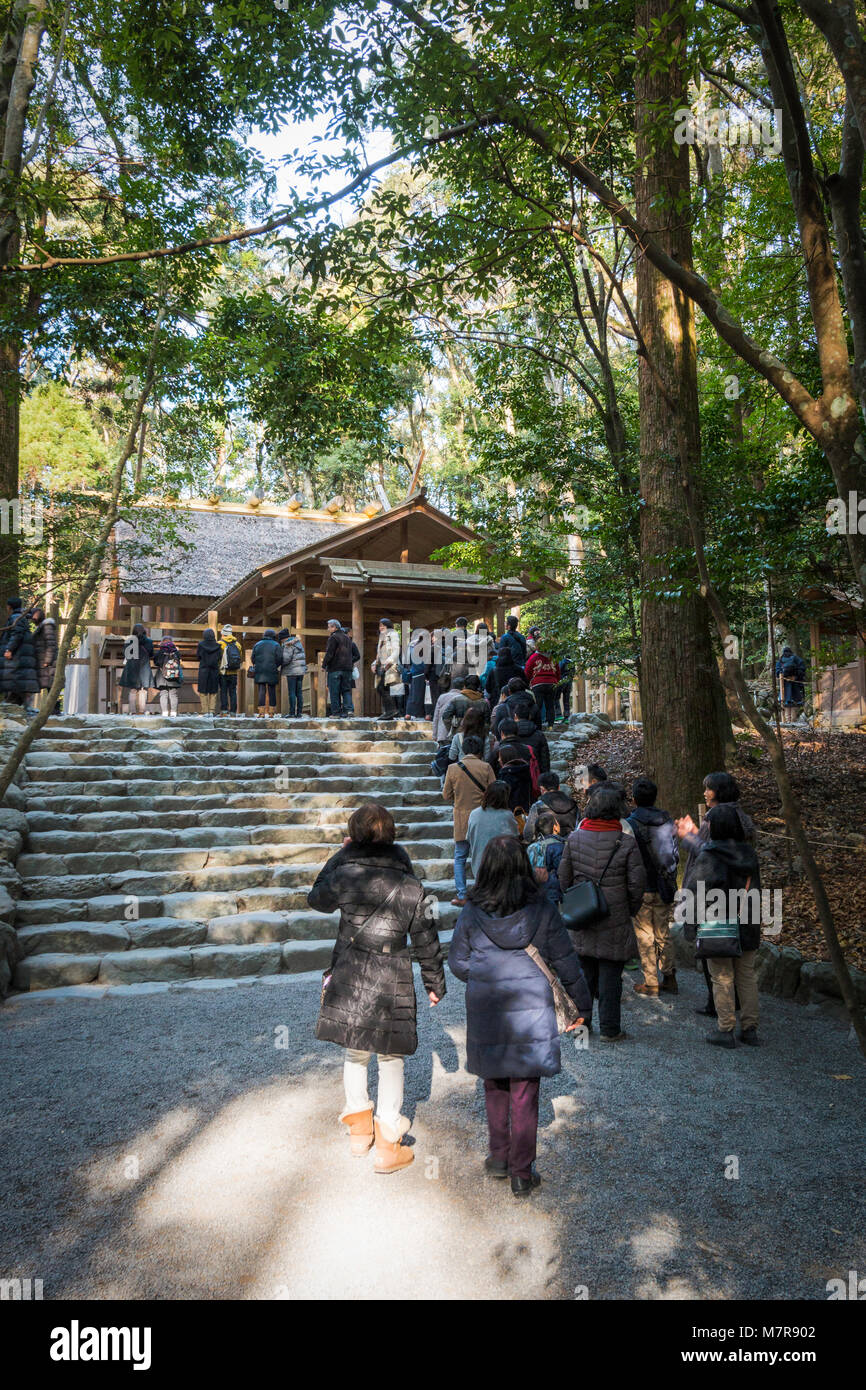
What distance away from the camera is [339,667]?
1408 cm

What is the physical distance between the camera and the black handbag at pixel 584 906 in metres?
4.91

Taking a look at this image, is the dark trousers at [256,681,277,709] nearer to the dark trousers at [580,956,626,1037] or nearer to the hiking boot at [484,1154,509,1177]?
the dark trousers at [580,956,626,1037]

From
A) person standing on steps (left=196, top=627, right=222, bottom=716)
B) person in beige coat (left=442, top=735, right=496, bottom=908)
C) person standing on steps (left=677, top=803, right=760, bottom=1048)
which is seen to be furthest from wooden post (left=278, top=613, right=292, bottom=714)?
person standing on steps (left=677, top=803, right=760, bottom=1048)

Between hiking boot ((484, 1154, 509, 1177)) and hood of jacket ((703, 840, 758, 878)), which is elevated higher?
hood of jacket ((703, 840, 758, 878))

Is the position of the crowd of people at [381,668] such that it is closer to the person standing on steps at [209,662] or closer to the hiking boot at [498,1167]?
the person standing on steps at [209,662]

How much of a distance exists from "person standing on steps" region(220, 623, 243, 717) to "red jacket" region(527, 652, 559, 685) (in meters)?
5.58

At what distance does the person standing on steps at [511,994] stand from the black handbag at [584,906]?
1.35m

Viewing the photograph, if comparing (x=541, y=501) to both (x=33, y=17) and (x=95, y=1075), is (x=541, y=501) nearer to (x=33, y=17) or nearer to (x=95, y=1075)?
(x=33, y=17)

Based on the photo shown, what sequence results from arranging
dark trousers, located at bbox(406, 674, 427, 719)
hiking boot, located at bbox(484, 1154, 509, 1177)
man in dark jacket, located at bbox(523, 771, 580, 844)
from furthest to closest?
dark trousers, located at bbox(406, 674, 427, 719), man in dark jacket, located at bbox(523, 771, 580, 844), hiking boot, located at bbox(484, 1154, 509, 1177)

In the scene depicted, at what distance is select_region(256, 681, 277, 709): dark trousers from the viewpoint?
14359mm

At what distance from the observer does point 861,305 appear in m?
3.92

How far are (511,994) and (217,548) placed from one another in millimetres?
20388

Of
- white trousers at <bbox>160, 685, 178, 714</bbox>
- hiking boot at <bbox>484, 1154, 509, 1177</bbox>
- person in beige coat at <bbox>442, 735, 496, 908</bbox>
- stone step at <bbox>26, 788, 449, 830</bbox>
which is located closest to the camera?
hiking boot at <bbox>484, 1154, 509, 1177</bbox>

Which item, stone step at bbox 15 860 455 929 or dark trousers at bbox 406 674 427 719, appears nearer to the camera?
stone step at bbox 15 860 455 929
